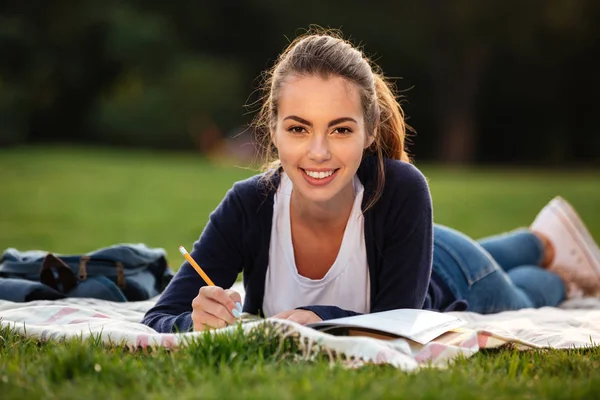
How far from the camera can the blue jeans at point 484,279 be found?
4.05m

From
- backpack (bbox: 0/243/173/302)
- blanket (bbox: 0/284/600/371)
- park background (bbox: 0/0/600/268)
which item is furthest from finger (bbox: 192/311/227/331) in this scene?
park background (bbox: 0/0/600/268)

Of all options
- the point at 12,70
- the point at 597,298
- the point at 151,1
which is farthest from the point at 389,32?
the point at 597,298

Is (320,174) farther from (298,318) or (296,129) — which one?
(298,318)

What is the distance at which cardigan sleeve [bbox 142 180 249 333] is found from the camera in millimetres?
3219

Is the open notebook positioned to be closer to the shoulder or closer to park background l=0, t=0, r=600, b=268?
the shoulder

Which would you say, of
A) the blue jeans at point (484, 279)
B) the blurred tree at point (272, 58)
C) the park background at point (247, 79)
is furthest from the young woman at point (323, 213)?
the blurred tree at point (272, 58)

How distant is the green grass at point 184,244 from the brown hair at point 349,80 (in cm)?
101

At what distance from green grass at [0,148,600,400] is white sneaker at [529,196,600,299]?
1.72 m

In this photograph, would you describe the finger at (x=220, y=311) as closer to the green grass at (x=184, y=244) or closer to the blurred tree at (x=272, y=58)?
the green grass at (x=184, y=244)

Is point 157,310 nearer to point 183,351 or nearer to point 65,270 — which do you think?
point 183,351

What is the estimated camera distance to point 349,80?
3.16 metres

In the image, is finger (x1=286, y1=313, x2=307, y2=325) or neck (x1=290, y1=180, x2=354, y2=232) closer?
finger (x1=286, y1=313, x2=307, y2=325)

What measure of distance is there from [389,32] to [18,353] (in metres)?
22.5

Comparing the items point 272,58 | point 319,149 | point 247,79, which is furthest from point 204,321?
point 247,79
